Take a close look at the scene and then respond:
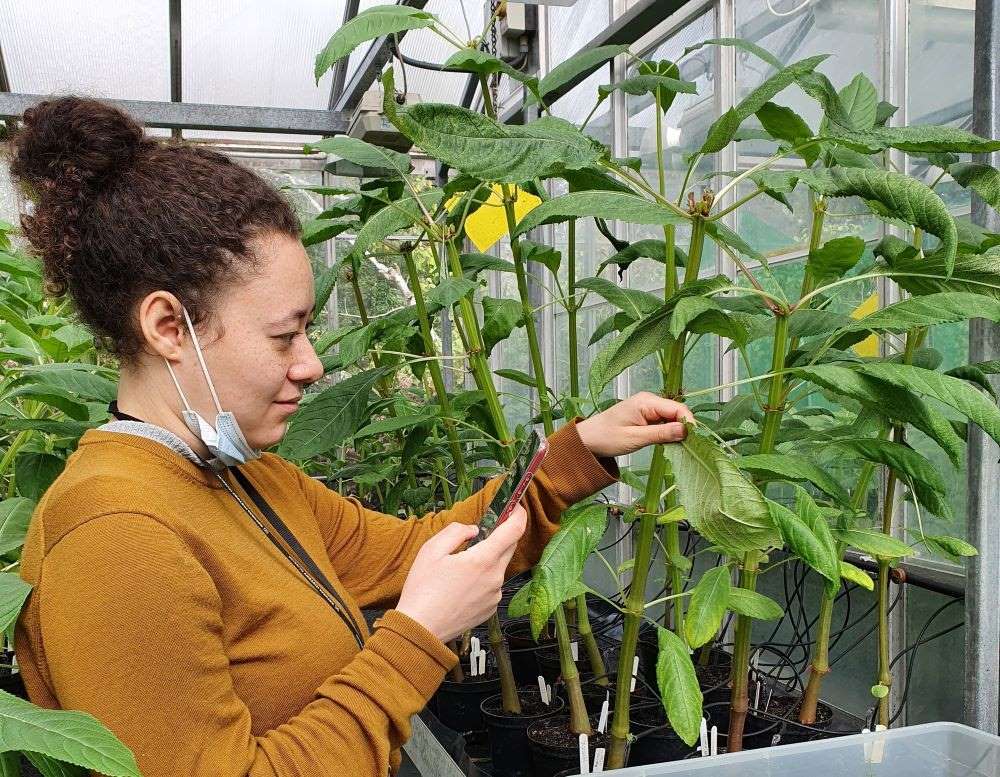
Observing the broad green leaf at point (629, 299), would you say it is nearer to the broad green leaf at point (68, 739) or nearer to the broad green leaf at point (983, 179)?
the broad green leaf at point (983, 179)

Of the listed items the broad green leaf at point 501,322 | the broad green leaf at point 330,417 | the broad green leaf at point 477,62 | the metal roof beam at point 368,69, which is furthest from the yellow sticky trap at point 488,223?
the metal roof beam at point 368,69

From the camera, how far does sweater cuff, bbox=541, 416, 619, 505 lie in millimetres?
1199

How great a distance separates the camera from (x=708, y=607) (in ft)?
3.41

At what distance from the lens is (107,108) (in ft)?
3.32

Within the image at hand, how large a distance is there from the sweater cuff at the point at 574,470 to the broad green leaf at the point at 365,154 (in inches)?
20.6

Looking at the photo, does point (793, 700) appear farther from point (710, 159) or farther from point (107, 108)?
point (710, 159)

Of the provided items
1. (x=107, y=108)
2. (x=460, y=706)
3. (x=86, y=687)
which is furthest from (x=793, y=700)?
(x=107, y=108)

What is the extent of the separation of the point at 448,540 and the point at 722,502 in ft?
0.98

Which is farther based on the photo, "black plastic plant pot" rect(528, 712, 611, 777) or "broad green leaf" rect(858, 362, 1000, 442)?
"black plastic plant pot" rect(528, 712, 611, 777)

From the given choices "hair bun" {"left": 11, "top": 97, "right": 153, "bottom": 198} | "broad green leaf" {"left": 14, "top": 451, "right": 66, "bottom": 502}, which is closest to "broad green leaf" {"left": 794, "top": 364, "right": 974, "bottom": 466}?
"hair bun" {"left": 11, "top": 97, "right": 153, "bottom": 198}

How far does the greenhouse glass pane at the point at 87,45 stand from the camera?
541 cm

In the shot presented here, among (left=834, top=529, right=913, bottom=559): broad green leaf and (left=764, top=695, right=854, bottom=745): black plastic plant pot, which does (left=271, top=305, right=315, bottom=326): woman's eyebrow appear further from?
(left=764, top=695, right=854, bottom=745): black plastic plant pot

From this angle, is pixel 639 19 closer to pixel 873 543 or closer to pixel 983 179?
pixel 983 179

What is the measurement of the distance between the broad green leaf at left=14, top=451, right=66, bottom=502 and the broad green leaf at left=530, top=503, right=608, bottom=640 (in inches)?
33.6
